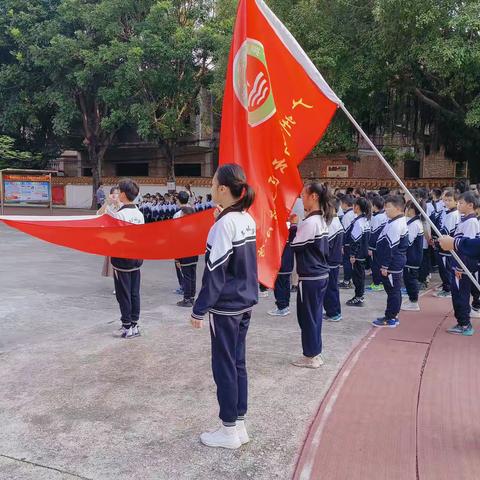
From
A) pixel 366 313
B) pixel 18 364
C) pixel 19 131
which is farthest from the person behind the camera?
pixel 19 131

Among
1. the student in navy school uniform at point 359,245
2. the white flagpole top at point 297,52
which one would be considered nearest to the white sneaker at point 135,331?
the student in navy school uniform at point 359,245

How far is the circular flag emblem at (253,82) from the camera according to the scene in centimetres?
403

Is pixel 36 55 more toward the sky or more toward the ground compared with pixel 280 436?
more toward the sky

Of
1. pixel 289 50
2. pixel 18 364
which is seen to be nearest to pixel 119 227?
pixel 18 364

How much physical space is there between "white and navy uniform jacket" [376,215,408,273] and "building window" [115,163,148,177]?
79.7 feet

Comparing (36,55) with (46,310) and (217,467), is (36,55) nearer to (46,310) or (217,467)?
(46,310)

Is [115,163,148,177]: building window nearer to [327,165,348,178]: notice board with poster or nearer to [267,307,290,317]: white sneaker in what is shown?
[327,165,348,178]: notice board with poster

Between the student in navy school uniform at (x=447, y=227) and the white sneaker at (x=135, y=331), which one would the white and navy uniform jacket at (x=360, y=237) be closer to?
the student in navy school uniform at (x=447, y=227)

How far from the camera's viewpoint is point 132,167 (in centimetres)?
2947

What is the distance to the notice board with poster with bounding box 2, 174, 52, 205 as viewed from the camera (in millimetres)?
18797

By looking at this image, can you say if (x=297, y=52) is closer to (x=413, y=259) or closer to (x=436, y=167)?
(x=413, y=259)

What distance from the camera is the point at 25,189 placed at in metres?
19.1

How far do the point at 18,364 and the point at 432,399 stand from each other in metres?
3.52

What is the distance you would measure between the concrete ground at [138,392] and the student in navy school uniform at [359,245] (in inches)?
9.0
